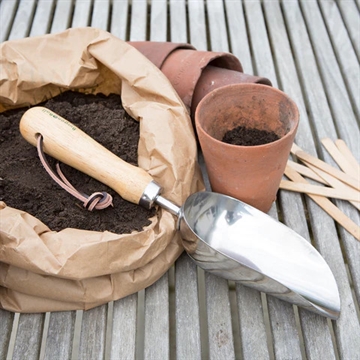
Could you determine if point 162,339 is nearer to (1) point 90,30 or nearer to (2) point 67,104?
(2) point 67,104

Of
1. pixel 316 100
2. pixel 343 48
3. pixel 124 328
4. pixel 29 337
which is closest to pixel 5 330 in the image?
pixel 29 337

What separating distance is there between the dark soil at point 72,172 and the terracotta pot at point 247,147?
0.47 feet

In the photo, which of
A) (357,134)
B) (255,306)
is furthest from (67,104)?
(357,134)

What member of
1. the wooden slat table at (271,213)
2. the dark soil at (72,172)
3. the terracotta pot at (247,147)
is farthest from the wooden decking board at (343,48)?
the dark soil at (72,172)

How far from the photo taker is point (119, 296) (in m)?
0.77

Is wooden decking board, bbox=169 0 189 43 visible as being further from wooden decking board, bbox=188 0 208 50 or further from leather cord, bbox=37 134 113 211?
leather cord, bbox=37 134 113 211

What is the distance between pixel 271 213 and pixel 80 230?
388mm

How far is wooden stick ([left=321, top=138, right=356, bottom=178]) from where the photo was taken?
100 cm

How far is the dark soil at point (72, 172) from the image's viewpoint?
→ 792 mm

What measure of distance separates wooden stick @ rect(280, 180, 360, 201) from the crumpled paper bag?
0.65 feet

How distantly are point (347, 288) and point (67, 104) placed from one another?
635 millimetres

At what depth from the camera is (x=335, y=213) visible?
0.93 metres

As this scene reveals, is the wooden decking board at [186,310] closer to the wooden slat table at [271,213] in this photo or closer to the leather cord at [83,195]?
the wooden slat table at [271,213]

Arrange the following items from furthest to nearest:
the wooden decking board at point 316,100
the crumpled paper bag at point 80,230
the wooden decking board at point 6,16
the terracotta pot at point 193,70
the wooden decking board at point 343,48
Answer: the wooden decking board at point 6,16 → the wooden decking board at point 343,48 → the terracotta pot at point 193,70 → the wooden decking board at point 316,100 → the crumpled paper bag at point 80,230
